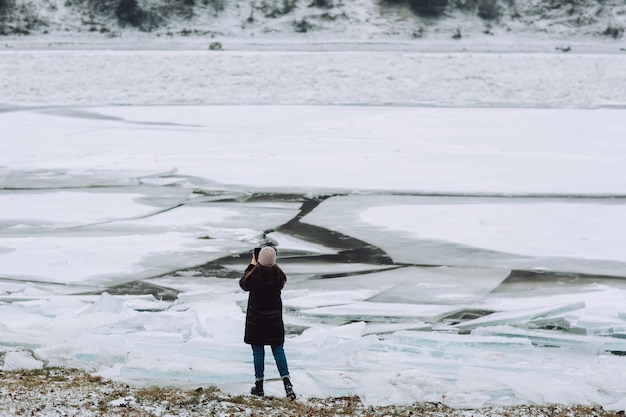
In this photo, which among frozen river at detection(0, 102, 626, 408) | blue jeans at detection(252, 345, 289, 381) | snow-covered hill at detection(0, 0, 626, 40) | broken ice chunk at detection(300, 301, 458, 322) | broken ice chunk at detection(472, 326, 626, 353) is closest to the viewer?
blue jeans at detection(252, 345, 289, 381)

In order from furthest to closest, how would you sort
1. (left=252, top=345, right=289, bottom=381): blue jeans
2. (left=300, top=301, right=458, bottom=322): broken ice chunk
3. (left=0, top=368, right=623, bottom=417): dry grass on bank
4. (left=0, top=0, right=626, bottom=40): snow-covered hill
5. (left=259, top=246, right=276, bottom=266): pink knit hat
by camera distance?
(left=0, top=0, right=626, bottom=40): snow-covered hill, (left=300, top=301, right=458, bottom=322): broken ice chunk, (left=252, top=345, right=289, bottom=381): blue jeans, (left=259, top=246, right=276, bottom=266): pink knit hat, (left=0, top=368, right=623, bottom=417): dry grass on bank

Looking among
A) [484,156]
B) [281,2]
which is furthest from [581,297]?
[281,2]

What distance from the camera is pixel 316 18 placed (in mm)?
44094

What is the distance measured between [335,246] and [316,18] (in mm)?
36298

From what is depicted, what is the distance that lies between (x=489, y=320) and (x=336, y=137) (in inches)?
404

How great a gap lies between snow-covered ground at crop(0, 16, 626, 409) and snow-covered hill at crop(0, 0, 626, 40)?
2296 centimetres

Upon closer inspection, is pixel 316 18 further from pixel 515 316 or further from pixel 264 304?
pixel 264 304

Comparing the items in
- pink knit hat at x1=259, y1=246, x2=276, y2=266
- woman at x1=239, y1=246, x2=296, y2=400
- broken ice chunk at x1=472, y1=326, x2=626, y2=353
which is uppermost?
pink knit hat at x1=259, y1=246, x2=276, y2=266

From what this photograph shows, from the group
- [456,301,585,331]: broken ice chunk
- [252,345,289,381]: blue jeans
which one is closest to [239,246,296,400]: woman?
[252,345,289,381]: blue jeans

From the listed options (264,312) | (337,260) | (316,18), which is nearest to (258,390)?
(264,312)

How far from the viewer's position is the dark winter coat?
5133 mm

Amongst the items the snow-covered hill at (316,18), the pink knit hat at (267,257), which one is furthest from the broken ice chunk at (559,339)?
the snow-covered hill at (316,18)

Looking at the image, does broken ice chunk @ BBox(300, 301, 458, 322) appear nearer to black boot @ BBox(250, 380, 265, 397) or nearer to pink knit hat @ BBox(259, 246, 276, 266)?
black boot @ BBox(250, 380, 265, 397)

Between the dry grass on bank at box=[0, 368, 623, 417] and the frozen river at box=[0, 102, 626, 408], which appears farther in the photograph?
the frozen river at box=[0, 102, 626, 408]
